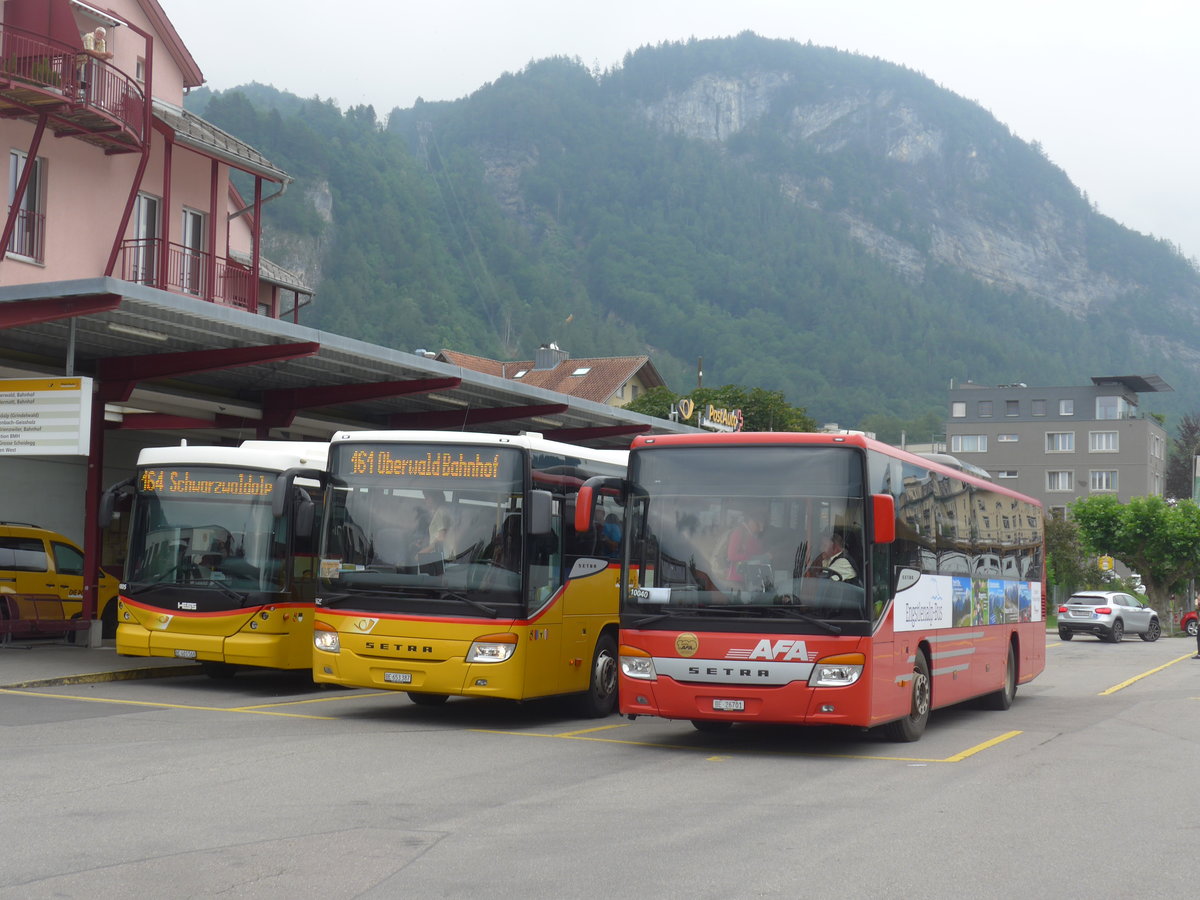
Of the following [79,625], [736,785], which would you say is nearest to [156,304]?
[79,625]

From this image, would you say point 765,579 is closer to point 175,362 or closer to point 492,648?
point 492,648

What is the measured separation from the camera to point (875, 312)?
17312 cm

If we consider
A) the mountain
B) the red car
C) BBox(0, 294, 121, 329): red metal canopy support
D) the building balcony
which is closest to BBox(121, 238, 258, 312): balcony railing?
the building balcony

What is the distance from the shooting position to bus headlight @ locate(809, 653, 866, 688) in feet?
37.6

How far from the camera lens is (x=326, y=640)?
1404 centimetres

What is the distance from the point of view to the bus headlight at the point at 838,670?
11445 mm

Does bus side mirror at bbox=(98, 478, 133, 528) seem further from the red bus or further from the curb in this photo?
the red bus

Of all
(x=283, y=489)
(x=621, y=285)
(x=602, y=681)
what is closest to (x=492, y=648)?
(x=602, y=681)

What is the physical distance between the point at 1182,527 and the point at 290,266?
86646mm

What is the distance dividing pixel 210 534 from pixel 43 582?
7.78m

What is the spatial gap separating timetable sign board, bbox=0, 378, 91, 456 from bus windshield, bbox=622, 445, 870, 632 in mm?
8923

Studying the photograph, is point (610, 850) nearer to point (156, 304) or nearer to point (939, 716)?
point (939, 716)

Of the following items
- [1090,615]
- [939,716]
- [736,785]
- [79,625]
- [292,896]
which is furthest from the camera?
[1090,615]

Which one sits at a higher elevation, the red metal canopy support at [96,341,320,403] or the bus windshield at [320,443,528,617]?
the red metal canopy support at [96,341,320,403]
